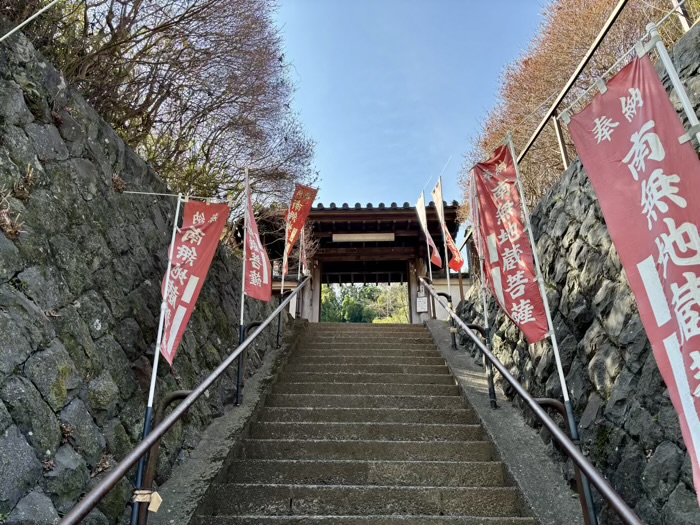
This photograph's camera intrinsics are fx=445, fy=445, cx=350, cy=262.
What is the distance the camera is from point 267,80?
8430 millimetres

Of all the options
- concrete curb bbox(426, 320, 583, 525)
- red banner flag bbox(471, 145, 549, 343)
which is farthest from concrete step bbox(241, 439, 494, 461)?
red banner flag bbox(471, 145, 549, 343)

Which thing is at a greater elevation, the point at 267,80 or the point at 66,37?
the point at 267,80

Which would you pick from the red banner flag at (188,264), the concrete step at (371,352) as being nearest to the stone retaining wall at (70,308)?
the red banner flag at (188,264)

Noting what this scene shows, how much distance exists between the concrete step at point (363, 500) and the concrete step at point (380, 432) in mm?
894

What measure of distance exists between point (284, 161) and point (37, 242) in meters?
7.24

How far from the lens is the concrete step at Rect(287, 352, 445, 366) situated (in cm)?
630

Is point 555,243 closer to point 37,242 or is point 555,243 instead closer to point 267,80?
point 37,242

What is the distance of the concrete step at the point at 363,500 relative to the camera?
3283 mm

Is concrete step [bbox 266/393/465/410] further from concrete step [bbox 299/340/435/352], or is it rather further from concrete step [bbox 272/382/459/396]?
concrete step [bbox 299/340/435/352]

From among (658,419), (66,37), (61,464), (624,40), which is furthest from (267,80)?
(658,419)

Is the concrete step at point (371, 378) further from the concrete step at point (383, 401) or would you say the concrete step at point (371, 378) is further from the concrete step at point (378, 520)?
the concrete step at point (378, 520)

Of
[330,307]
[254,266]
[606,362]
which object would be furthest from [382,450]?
[330,307]

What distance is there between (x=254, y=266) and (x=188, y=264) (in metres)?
1.48

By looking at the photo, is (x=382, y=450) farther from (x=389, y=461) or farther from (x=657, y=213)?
(x=657, y=213)
